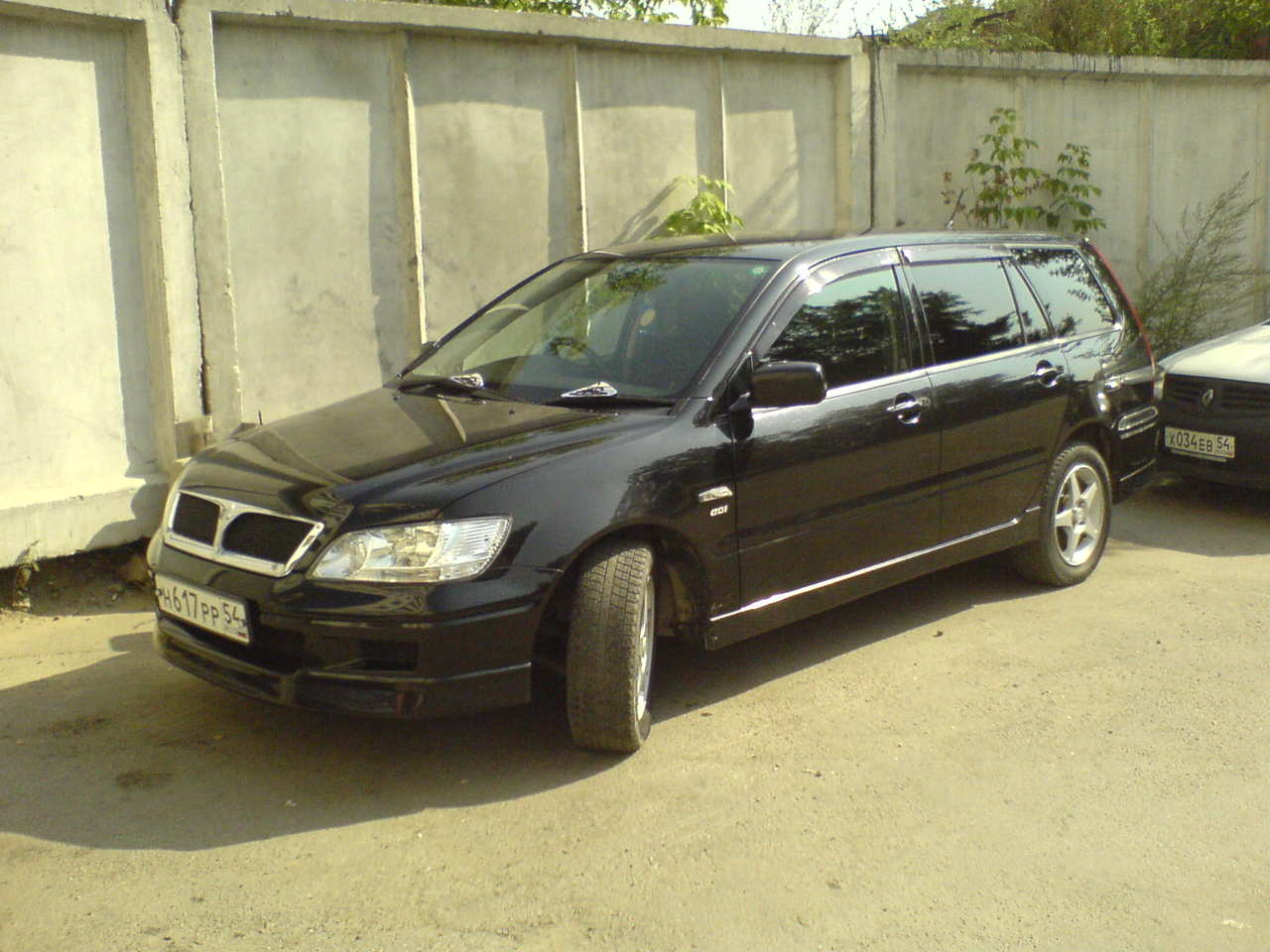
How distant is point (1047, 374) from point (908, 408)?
1067 mm

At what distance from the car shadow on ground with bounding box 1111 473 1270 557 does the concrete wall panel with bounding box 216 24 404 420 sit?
173 inches

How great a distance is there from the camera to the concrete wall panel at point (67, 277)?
6.12 m

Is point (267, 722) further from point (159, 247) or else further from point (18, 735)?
point (159, 247)

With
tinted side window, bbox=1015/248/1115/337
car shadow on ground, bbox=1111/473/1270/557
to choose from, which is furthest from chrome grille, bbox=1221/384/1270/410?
tinted side window, bbox=1015/248/1115/337

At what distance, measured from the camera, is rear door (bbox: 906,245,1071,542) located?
18.5 ft

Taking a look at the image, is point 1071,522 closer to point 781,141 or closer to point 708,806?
point 708,806

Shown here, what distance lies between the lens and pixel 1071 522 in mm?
6430

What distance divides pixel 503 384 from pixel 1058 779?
2.43m

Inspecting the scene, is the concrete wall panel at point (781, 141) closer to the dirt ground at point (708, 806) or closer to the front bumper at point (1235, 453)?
the front bumper at point (1235, 453)

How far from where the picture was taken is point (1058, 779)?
432cm

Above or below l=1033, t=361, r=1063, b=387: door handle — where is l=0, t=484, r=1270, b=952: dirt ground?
below

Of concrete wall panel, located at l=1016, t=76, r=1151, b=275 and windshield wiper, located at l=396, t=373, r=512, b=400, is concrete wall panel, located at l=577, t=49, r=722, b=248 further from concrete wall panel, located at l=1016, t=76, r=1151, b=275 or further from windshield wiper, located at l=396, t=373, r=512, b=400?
concrete wall panel, located at l=1016, t=76, r=1151, b=275

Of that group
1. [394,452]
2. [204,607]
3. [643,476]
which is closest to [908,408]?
[643,476]

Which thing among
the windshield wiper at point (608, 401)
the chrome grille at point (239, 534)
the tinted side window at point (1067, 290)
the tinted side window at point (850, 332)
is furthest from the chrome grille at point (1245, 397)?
the chrome grille at point (239, 534)
